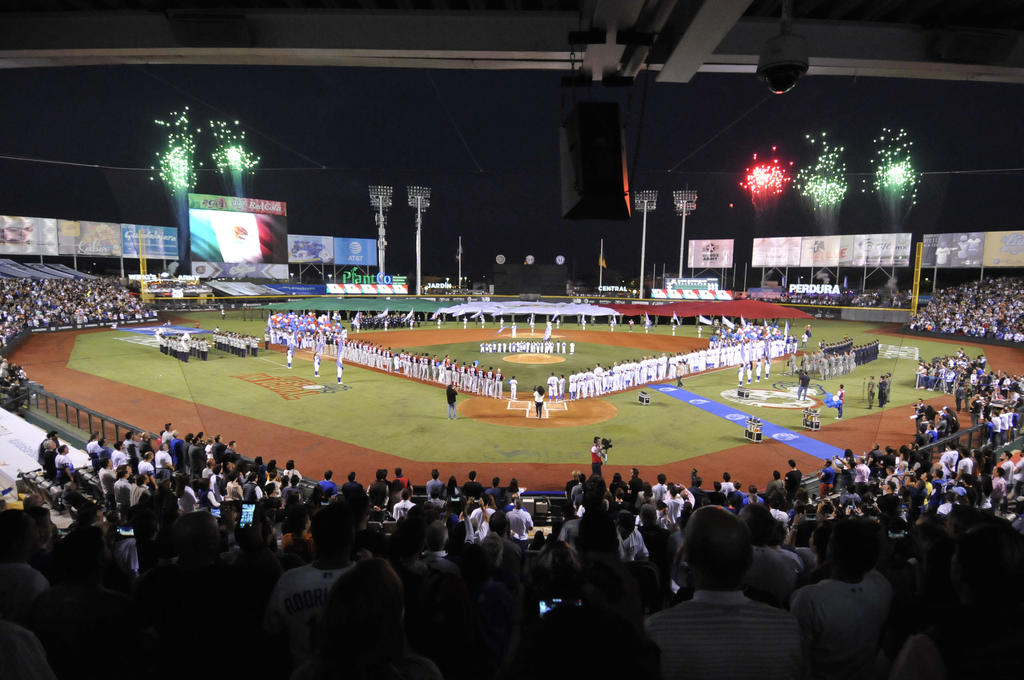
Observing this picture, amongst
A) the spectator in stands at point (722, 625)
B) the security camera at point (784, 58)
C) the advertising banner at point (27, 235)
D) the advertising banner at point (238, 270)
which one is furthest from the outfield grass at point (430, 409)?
the advertising banner at point (238, 270)

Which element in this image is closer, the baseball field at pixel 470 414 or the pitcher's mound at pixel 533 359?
the baseball field at pixel 470 414

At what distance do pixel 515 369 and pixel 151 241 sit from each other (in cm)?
5791

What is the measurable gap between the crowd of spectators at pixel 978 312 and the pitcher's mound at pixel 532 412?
37661mm

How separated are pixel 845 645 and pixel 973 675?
2.90 ft

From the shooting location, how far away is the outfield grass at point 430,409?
673 inches

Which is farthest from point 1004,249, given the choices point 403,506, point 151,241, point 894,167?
point 151,241

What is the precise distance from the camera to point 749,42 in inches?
239

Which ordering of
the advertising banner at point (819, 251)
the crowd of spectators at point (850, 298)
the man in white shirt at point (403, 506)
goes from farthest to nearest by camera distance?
the advertising banner at point (819, 251) → the crowd of spectators at point (850, 298) → the man in white shirt at point (403, 506)

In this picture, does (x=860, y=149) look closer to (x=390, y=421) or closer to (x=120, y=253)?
(x=390, y=421)

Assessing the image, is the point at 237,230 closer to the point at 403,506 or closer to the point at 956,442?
the point at 403,506

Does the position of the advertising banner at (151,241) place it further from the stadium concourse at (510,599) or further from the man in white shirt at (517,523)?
the man in white shirt at (517,523)

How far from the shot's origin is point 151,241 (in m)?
66.1

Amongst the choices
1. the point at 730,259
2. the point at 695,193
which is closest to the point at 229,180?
the point at 695,193

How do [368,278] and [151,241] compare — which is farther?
[368,278]
